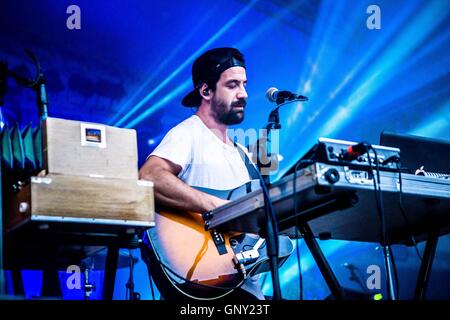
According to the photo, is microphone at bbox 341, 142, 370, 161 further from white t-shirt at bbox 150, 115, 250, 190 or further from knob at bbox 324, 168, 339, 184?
white t-shirt at bbox 150, 115, 250, 190

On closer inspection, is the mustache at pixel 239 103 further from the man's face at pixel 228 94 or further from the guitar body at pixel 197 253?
the guitar body at pixel 197 253

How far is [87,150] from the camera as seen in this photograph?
8.53 ft

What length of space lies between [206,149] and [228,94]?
15.6 inches

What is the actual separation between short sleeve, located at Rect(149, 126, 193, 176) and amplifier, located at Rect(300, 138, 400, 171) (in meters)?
0.99

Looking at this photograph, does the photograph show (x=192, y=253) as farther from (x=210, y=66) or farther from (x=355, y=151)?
(x=210, y=66)

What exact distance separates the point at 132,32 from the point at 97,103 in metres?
0.54

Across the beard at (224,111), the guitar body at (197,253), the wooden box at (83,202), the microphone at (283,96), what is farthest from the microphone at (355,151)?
the beard at (224,111)

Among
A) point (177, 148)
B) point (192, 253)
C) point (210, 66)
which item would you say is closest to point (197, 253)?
point (192, 253)

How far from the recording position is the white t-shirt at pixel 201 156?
3502 mm

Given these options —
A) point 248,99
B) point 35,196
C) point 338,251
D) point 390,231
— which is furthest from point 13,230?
point 338,251

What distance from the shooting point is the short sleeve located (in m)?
3.46

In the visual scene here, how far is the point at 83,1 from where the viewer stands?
3.79 metres

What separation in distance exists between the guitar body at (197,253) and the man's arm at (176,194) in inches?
2.0

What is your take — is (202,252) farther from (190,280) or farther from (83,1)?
(83,1)
